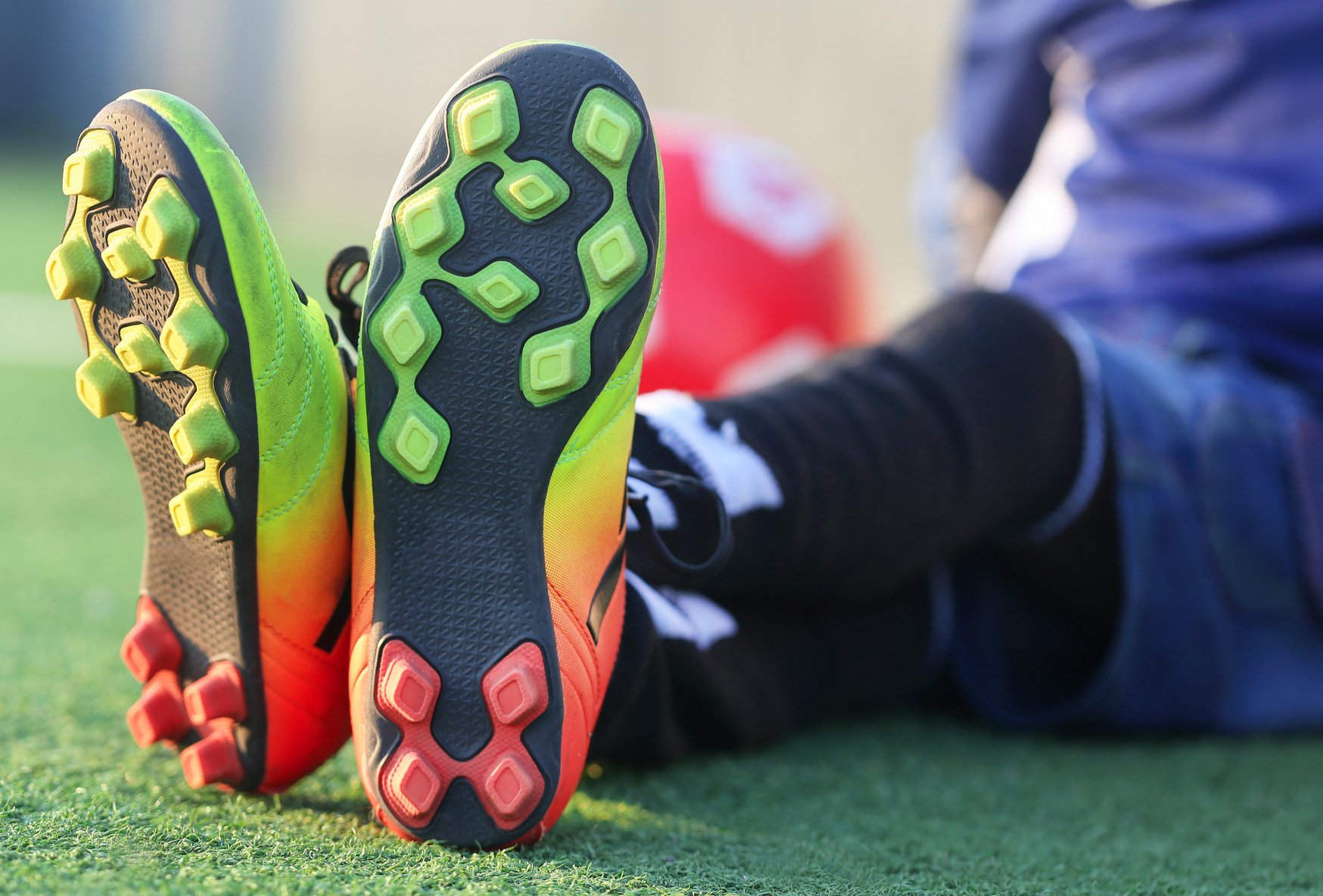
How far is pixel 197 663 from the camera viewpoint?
68 cm

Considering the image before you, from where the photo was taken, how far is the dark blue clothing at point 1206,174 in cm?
109

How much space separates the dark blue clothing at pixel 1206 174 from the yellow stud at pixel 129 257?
0.72m

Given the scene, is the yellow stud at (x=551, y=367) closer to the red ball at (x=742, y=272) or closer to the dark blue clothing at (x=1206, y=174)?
the dark blue clothing at (x=1206, y=174)

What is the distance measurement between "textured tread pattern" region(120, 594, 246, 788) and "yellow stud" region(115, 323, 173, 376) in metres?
0.14

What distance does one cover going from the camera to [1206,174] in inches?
45.4

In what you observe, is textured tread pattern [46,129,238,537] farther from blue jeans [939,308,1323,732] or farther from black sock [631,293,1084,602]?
blue jeans [939,308,1323,732]

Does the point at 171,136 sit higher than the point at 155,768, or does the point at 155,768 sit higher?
the point at 171,136

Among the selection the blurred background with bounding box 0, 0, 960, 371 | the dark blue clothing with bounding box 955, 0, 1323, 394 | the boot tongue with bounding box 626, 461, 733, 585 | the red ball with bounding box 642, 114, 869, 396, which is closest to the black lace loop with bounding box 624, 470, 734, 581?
the boot tongue with bounding box 626, 461, 733, 585

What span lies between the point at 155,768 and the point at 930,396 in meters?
0.52

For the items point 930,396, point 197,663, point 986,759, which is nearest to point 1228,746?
point 986,759

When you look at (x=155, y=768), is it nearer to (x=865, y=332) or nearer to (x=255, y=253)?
(x=255, y=253)

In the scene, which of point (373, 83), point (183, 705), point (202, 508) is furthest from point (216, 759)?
point (373, 83)

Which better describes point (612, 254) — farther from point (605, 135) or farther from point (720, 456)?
→ point (720, 456)

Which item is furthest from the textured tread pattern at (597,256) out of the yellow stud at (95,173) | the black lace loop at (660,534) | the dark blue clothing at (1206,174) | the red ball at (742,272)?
the red ball at (742,272)
